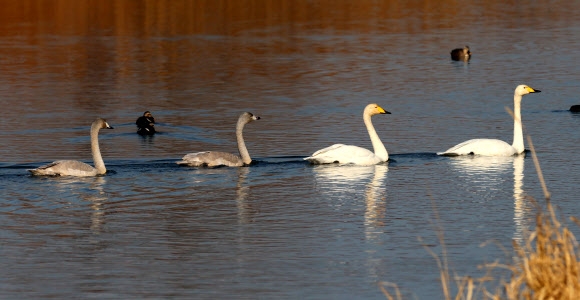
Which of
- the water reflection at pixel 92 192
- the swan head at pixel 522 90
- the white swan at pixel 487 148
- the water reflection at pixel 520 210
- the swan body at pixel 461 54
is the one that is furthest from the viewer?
the swan body at pixel 461 54

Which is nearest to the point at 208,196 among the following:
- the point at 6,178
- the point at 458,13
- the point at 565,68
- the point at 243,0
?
the point at 6,178

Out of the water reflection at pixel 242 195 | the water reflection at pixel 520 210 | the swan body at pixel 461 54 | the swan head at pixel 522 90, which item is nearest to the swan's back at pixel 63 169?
the water reflection at pixel 242 195

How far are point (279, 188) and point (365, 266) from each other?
454 cm

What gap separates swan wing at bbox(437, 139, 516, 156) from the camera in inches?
661

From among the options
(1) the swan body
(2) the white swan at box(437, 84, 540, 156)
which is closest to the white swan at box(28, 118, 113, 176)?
(2) the white swan at box(437, 84, 540, 156)

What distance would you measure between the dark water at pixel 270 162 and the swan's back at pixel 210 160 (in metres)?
0.16

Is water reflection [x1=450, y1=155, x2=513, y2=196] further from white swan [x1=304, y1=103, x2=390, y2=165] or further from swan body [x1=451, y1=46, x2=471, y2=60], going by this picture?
swan body [x1=451, y1=46, x2=471, y2=60]

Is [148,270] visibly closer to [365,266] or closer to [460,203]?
[365,266]

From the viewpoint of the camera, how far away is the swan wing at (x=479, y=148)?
55.1ft

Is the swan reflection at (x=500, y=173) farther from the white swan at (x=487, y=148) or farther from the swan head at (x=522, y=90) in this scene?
the swan head at (x=522, y=90)

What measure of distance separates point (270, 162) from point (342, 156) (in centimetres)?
115

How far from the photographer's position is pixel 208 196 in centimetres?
1438

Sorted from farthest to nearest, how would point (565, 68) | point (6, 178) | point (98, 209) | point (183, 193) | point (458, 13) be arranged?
1. point (458, 13)
2. point (565, 68)
3. point (6, 178)
4. point (183, 193)
5. point (98, 209)

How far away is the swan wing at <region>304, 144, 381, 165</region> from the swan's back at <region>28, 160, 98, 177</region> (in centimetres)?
303
